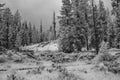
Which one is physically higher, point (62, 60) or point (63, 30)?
point (63, 30)

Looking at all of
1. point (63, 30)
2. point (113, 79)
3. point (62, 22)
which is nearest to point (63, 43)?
point (63, 30)

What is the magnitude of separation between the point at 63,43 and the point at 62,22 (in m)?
5.27

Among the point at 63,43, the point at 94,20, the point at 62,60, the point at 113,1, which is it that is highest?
the point at 113,1

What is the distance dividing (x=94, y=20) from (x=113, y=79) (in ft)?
76.6

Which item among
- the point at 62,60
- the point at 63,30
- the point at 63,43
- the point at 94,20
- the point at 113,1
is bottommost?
the point at 62,60

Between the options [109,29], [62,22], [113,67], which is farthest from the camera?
[109,29]

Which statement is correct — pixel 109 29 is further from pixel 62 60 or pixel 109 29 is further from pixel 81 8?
pixel 62 60

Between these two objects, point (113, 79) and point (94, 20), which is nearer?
point (113, 79)

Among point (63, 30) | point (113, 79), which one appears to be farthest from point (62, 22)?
point (113, 79)

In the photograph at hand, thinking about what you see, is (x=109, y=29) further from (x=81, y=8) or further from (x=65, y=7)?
(x=65, y=7)

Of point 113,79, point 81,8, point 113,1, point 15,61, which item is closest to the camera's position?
point 113,79

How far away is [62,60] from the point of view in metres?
24.8

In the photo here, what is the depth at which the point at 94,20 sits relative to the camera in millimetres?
32375

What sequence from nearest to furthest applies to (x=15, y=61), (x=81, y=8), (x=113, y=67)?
(x=113, y=67)
(x=15, y=61)
(x=81, y=8)
